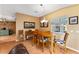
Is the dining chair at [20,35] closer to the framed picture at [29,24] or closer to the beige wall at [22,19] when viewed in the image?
the beige wall at [22,19]

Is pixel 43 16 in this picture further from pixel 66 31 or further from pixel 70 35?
pixel 70 35

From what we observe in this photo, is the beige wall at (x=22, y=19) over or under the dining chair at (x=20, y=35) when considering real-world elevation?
over

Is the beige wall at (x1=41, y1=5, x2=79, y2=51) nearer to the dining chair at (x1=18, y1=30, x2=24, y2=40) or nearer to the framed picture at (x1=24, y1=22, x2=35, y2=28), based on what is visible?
the framed picture at (x1=24, y1=22, x2=35, y2=28)

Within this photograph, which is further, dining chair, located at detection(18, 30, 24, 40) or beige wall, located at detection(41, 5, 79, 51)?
dining chair, located at detection(18, 30, 24, 40)

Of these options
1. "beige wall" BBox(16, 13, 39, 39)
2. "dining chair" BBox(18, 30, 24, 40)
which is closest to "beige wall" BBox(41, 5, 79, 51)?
"beige wall" BBox(16, 13, 39, 39)

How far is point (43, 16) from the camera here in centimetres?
214

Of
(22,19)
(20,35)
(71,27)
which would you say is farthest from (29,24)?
(71,27)

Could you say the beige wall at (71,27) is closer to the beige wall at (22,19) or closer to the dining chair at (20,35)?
the beige wall at (22,19)

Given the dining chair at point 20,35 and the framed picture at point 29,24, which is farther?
the dining chair at point 20,35

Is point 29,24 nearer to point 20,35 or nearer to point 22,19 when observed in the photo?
point 22,19

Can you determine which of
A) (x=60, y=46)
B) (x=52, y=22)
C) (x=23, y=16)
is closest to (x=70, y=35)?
(x=60, y=46)

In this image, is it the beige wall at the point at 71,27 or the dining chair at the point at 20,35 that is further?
the dining chair at the point at 20,35

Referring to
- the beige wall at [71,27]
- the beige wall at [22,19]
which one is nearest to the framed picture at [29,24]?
the beige wall at [22,19]
